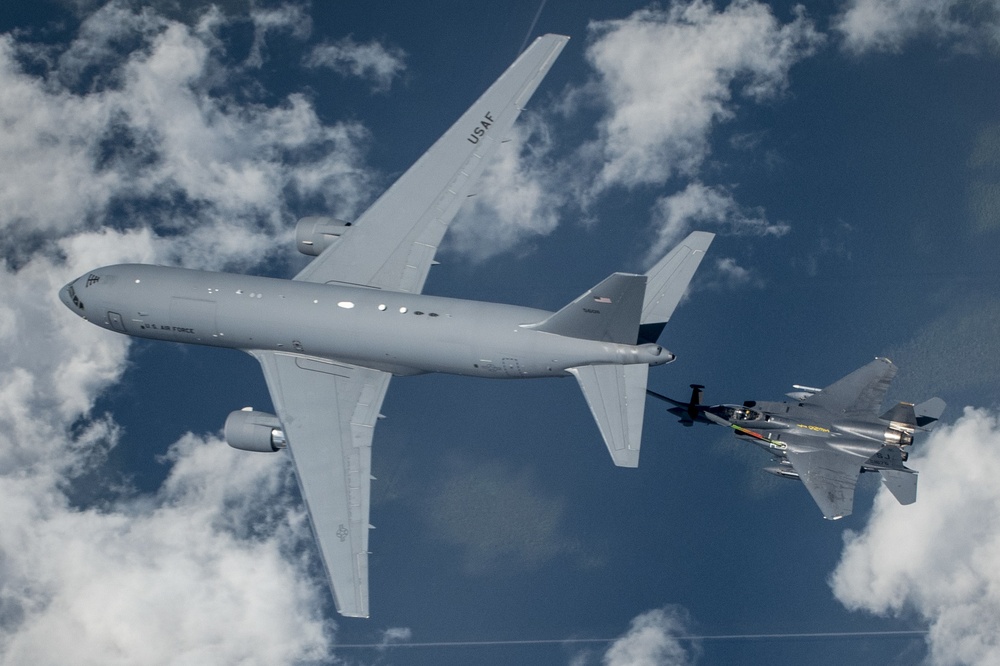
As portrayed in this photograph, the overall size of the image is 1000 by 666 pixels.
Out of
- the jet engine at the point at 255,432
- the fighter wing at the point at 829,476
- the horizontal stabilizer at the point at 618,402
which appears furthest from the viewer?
the fighter wing at the point at 829,476

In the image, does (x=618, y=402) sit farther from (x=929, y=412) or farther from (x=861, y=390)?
(x=929, y=412)

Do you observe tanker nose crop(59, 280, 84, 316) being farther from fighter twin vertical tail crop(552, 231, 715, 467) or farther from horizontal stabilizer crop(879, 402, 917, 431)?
horizontal stabilizer crop(879, 402, 917, 431)

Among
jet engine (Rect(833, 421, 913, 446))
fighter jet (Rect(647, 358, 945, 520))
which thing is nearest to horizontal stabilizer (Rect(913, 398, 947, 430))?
fighter jet (Rect(647, 358, 945, 520))

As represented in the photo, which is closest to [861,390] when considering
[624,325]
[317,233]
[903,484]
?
[903,484]

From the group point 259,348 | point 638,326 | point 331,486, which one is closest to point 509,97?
point 638,326

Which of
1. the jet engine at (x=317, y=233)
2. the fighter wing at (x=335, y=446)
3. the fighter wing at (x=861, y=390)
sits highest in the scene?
the jet engine at (x=317, y=233)

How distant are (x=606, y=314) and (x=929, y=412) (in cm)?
2020

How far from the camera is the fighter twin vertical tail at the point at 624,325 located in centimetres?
3741

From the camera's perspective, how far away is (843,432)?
44.9 meters

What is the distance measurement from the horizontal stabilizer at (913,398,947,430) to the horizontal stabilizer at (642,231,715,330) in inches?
637

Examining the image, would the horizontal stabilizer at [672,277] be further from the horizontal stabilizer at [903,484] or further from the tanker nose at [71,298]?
the tanker nose at [71,298]

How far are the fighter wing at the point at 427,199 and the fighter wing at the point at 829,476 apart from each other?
21716 mm

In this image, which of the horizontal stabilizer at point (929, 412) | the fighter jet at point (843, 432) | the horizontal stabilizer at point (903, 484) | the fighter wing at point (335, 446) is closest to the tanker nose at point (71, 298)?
the fighter wing at point (335, 446)

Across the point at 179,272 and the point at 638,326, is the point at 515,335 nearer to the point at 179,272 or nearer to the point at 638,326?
the point at 638,326
